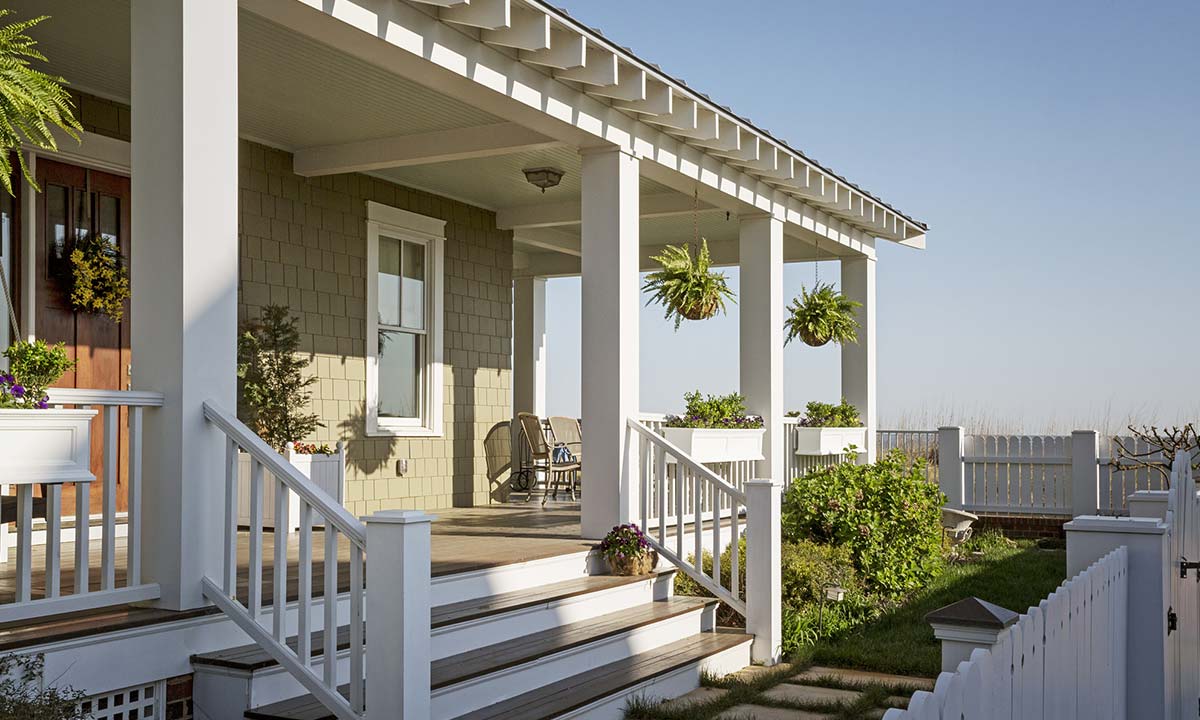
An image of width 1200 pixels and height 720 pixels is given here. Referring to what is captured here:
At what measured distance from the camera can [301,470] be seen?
285 inches

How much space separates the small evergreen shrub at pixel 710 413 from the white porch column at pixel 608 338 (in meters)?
1.32

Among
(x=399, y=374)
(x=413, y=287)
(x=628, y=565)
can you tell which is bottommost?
(x=628, y=565)

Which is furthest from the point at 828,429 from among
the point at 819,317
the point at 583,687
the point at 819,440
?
the point at 583,687

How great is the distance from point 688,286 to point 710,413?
3.89ft

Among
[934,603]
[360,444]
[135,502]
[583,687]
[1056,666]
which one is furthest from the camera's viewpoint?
[360,444]

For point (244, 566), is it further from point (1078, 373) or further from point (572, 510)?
point (1078, 373)

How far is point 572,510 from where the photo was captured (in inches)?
390

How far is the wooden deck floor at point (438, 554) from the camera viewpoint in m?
3.98

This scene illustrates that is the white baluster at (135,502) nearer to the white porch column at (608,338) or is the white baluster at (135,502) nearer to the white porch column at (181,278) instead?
the white porch column at (181,278)

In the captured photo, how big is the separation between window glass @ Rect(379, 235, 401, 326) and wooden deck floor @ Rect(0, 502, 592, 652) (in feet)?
5.75

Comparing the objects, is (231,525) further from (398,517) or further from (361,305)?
(361,305)

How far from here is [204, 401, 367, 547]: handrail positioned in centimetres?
389

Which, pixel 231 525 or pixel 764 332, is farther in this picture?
pixel 764 332

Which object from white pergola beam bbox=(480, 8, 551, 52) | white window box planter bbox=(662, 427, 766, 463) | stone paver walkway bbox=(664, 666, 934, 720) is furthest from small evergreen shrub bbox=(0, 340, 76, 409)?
white window box planter bbox=(662, 427, 766, 463)
